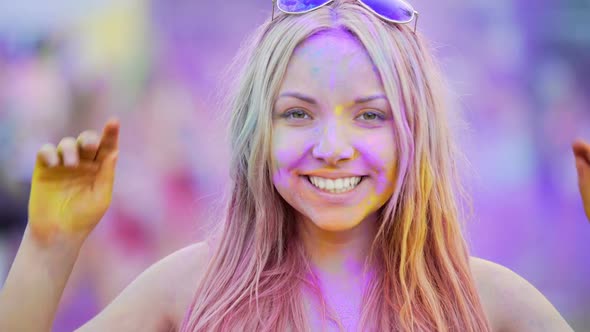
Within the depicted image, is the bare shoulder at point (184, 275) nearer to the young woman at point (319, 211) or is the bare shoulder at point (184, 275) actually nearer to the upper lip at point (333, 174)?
the young woman at point (319, 211)

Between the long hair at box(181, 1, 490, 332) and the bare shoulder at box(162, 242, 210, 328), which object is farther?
the bare shoulder at box(162, 242, 210, 328)

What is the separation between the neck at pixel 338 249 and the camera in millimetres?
1687

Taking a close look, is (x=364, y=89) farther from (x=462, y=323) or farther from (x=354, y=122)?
(x=462, y=323)

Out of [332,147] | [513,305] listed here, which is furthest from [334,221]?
[513,305]

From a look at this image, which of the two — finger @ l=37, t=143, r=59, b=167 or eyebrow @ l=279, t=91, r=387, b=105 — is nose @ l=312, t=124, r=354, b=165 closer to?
eyebrow @ l=279, t=91, r=387, b=105

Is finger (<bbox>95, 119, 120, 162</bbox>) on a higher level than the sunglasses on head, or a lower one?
lower

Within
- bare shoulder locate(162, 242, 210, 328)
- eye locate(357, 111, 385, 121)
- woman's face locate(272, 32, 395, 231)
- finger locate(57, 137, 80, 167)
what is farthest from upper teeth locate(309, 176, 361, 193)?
finger locate(57, 137, 80, 167)

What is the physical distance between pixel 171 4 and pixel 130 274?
119cm

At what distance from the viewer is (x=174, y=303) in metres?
1.74

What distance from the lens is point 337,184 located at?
5.18 feet

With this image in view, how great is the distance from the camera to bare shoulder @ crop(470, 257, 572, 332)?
1.66 meters

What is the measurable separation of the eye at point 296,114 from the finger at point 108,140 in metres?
0.34

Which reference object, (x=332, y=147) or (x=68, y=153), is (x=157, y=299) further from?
(x=332, y=147)

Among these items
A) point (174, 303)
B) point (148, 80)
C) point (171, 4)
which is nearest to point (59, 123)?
point (148, 80)
